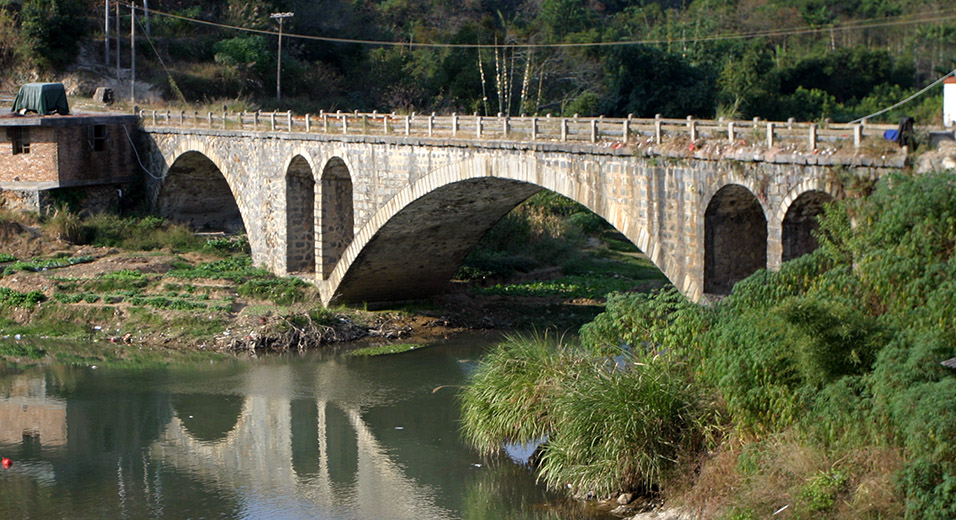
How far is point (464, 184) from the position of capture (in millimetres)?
31469

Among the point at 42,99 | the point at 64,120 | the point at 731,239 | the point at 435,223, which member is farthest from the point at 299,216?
the point at 731,239

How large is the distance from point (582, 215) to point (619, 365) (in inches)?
1069

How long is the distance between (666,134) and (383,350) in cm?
1245

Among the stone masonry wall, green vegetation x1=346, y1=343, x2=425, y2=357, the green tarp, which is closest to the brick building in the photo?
the green tarp

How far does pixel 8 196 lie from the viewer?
43.7m

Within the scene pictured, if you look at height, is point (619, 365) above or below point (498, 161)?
below

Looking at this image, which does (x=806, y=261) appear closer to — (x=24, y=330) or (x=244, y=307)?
(x=244, y=307)

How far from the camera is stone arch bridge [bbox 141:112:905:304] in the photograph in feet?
70.3

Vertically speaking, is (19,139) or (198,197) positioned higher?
(19,139)

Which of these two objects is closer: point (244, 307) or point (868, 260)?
point (868, 260)

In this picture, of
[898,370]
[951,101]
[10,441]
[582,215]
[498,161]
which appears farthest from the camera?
[582,215]

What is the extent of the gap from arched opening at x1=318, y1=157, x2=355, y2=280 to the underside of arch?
1.32 metres

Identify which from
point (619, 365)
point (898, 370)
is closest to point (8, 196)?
point (619, 365)

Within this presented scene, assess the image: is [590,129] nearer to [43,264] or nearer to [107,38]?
[43,264]
